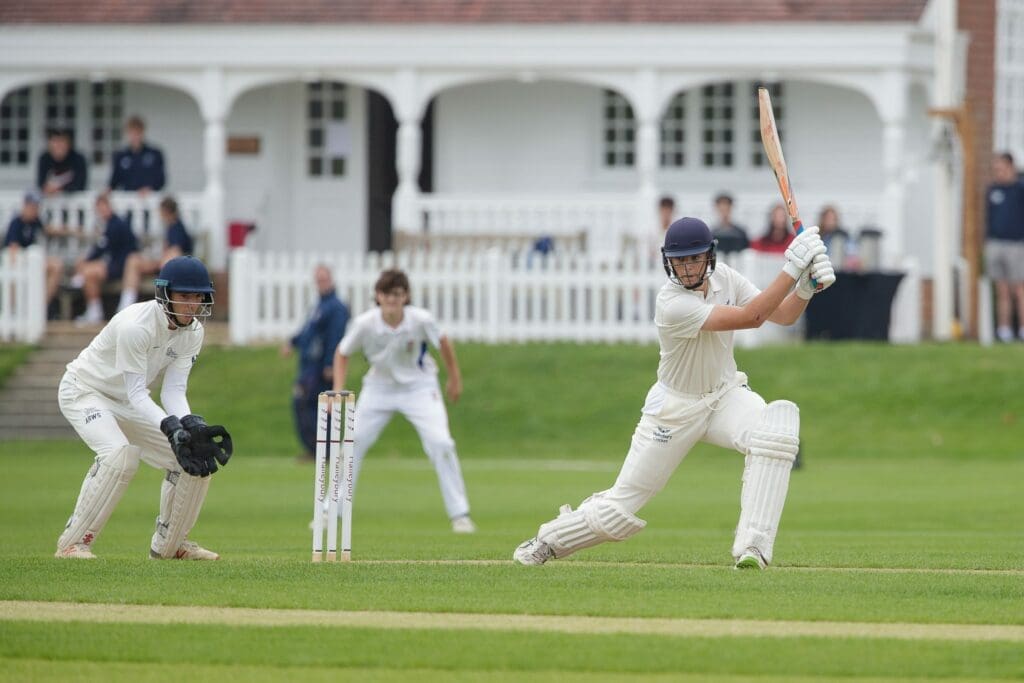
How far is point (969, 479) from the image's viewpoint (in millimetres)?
19781

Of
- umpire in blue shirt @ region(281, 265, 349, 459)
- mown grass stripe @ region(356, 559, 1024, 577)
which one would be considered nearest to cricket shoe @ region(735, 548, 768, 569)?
mown grass stripe @ region(356, 559, 1024, 577)

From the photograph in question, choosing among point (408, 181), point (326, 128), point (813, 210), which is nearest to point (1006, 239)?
point (813, 210)

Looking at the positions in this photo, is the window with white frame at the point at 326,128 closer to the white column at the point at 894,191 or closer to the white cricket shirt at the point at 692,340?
the white column at the point at 894,191

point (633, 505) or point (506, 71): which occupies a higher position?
point (506, 71)

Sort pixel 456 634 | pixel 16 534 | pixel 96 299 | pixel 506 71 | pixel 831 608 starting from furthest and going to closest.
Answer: pixel 506 71
pixel 96 299
pixel 16 534
pixel 831 608
pixel 456 634

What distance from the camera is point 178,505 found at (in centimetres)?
1160

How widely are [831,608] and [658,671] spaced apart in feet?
5.05

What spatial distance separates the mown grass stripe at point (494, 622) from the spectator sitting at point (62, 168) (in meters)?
20.1

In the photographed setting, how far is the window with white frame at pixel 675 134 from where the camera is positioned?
30.7 meters

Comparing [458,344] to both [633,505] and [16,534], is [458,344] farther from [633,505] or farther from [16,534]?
[633,505]

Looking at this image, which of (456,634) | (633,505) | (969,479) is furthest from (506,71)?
(456,634)

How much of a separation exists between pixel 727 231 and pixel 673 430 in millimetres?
15336

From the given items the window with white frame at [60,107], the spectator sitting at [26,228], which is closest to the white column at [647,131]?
the spectator sitting at [26,228]

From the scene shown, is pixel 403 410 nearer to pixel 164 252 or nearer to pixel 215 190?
pixel 164 252
